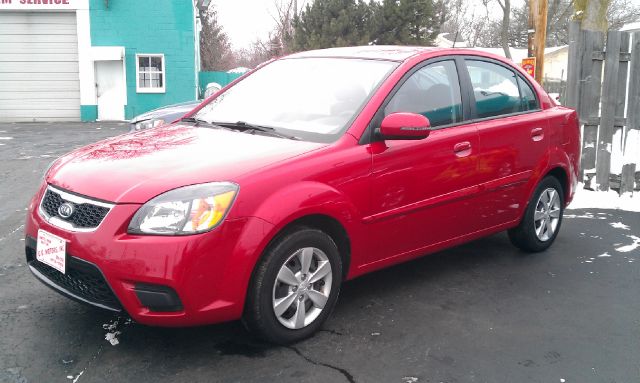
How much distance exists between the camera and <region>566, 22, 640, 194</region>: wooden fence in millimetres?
7691

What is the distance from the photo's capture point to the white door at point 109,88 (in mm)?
21812

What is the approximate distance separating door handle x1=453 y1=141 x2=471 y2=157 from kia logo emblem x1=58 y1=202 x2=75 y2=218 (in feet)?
8.03

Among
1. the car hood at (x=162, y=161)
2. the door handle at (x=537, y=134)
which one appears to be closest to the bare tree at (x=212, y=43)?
the door handle at (x=537, y=134)

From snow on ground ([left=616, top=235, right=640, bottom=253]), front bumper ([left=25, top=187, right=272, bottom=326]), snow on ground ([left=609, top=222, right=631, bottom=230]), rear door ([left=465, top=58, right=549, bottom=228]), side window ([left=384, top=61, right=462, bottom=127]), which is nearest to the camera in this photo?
front bumper ([left=25, top=187, right=272, bottom=326])

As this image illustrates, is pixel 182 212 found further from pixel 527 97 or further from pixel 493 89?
pixel 527 97

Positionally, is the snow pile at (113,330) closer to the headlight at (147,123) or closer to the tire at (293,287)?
the tire at (293,287)

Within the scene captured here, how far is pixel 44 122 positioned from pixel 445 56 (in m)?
19.5

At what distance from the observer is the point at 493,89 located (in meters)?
4.98

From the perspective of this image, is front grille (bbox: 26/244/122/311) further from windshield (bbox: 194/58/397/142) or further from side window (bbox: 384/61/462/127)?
side window (bbox: 384/61/462/127)

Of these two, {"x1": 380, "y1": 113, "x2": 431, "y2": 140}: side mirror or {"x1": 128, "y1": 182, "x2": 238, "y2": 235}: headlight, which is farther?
{"x1": 380, "y1": 113, "x2": 431, "y2": 140}: side mirror

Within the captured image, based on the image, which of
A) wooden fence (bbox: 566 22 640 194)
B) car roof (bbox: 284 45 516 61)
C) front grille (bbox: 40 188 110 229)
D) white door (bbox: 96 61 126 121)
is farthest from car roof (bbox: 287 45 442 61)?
white door (bbox: 96 61 126 121)

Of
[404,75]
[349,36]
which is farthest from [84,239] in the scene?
[349,36]

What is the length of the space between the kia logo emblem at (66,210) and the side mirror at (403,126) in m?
1.79

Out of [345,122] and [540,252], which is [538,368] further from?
[540,252]
